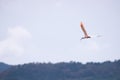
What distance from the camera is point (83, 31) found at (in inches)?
1329

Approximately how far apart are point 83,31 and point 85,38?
193 cm

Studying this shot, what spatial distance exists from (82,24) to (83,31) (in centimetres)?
180

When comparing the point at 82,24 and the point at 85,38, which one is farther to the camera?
the point at 85,38

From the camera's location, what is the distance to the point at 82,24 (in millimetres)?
32094

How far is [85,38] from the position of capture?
35.5 m

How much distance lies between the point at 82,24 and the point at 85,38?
373 cm
